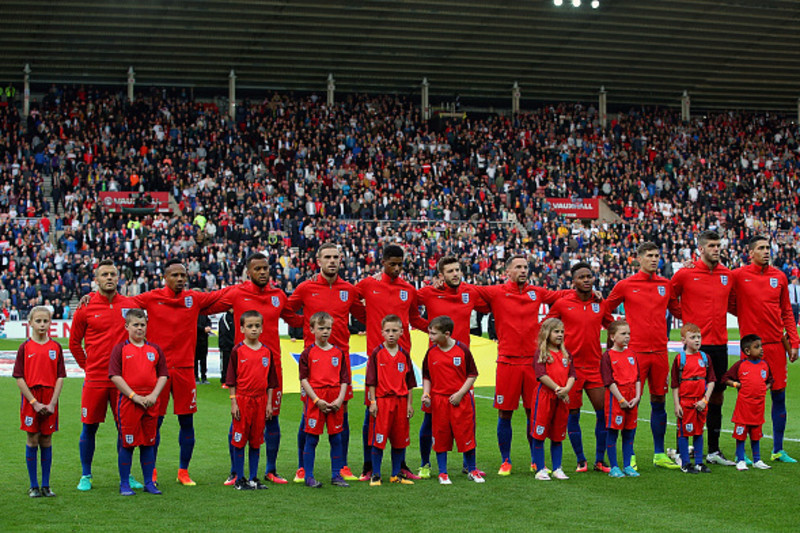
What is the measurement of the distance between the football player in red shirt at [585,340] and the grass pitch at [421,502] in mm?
420

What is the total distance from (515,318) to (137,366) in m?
3.45

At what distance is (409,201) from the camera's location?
3525cm

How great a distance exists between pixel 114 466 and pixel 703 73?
37.0 m

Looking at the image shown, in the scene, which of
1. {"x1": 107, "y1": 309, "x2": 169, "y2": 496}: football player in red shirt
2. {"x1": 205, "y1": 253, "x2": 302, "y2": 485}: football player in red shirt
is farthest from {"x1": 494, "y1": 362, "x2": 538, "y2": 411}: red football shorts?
{"x1": 107, "y1": 309, "x2": 169, "y2": 496}: football player in red shirt

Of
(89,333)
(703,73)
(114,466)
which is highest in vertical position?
(703,73)

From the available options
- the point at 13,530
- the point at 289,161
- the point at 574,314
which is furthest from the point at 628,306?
the point at 289,161

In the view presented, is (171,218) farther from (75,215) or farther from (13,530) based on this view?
(13,530)

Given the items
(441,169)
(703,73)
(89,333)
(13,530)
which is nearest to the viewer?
(13,530)

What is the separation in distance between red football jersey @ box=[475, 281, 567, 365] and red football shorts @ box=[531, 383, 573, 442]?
1.62ft

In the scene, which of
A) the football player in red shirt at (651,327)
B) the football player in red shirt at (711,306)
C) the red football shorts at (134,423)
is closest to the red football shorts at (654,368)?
the football player in red shirt at (651,327)

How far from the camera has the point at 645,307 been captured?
9438 millimetres

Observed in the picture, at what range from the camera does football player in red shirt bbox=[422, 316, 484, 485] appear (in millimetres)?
8578

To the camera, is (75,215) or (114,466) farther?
(75,215)

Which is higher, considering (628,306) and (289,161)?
(289,161)
